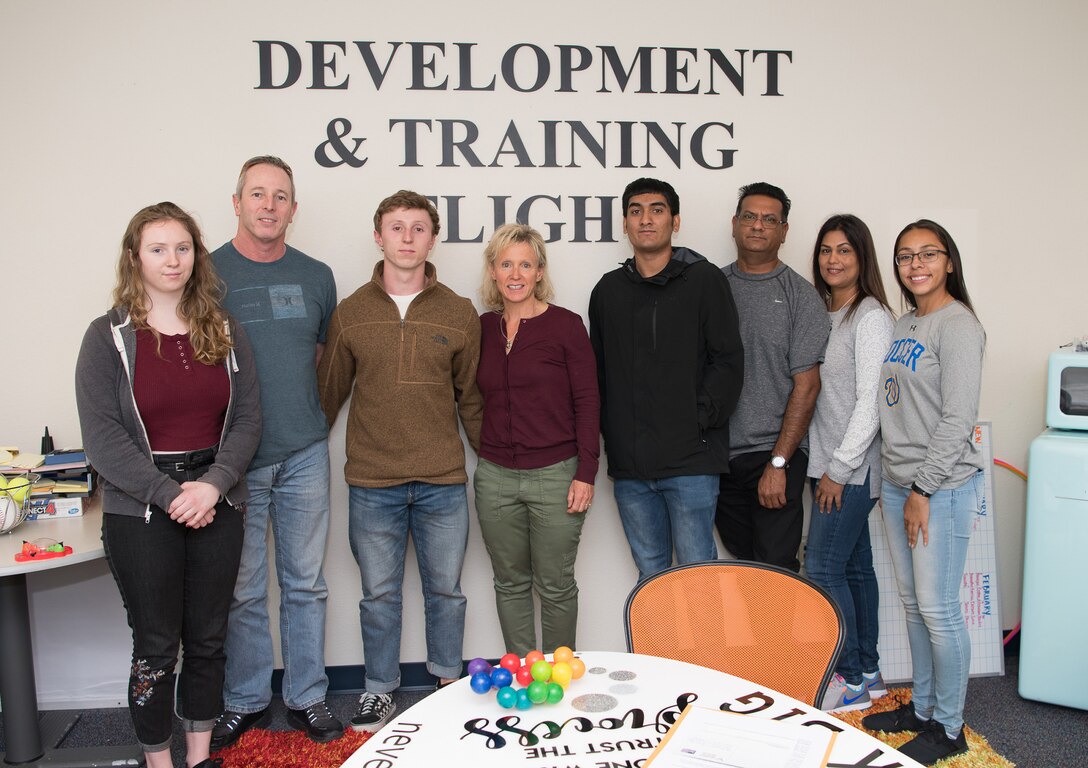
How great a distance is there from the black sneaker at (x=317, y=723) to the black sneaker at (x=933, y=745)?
2007mm

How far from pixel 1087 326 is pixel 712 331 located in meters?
1.93

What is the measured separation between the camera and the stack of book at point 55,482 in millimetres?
2756

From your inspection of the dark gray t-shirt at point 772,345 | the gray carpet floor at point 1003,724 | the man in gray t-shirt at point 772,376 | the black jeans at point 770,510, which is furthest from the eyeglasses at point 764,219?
the gray carpet floor at point 1003,724

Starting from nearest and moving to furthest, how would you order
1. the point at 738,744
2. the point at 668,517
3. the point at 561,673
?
1. the point at 738,744
2. the point at 561,673
3. the point at 668,517

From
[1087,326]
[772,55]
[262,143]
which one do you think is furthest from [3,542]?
[1087,326]

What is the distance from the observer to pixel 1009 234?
11.2 feet

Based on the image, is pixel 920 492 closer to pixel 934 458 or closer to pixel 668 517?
pixel 934 458

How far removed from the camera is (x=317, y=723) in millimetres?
2854

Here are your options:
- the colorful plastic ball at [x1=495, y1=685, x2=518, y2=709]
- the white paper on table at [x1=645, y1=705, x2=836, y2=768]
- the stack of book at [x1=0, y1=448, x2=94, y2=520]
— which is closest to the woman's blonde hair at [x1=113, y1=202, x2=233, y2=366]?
the stack of book at [x1=0, y1=448, x2=94, y2=520]

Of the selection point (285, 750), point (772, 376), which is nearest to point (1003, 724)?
point (772, 376)

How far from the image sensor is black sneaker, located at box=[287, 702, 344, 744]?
282 centimetres

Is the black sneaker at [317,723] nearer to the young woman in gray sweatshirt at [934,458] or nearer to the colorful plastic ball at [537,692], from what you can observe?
the colorful plastic ball at [537,692]

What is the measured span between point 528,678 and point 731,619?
625 mm

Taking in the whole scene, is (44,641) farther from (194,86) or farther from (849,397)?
(849,397)
